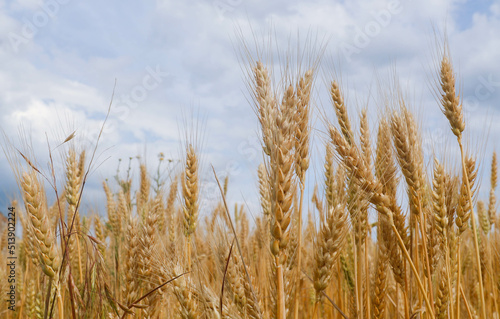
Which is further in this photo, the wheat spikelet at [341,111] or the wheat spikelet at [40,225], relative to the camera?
the wheat spikelet at [341,111]

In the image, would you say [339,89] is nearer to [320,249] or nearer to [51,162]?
[320,249]

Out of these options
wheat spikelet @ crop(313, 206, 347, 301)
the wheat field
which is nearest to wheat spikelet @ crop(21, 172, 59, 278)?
the wheat field

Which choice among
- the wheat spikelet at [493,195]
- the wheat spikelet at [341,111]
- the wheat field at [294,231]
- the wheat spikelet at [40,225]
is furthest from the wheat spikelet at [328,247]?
the wheat spikelet at [493,195]

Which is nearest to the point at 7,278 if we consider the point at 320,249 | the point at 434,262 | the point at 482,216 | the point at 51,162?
the point at 51,162

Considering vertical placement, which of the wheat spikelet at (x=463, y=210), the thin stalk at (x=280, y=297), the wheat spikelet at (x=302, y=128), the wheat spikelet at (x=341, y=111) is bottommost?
the thin stalk at (x=280, y=297)

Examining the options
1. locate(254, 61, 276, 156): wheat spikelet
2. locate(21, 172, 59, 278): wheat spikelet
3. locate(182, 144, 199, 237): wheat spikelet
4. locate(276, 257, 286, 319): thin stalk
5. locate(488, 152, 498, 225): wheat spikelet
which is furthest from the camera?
locate(488, 152, 498, 225): wheat spikelet

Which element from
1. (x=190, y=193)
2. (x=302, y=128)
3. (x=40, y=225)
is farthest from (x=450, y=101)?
(x=40, y=225)

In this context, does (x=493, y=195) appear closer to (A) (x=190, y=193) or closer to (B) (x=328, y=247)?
(A) (x=190, y=193)

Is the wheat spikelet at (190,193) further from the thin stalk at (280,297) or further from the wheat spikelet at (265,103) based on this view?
the thin stalk at (280,297)

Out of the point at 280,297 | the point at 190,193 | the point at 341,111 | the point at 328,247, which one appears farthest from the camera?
the point at 190,193

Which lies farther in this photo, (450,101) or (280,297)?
(450,101)

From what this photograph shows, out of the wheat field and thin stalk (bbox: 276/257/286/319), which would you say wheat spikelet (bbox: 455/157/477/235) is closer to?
the wheat field

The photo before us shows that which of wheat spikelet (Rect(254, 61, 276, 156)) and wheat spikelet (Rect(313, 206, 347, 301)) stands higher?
wheat spikelet (Rect(254, 61, 276, 156))

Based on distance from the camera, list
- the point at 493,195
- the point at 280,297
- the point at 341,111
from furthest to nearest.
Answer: the point at 493,195 < the point at 341,111 < the point at 280,297
